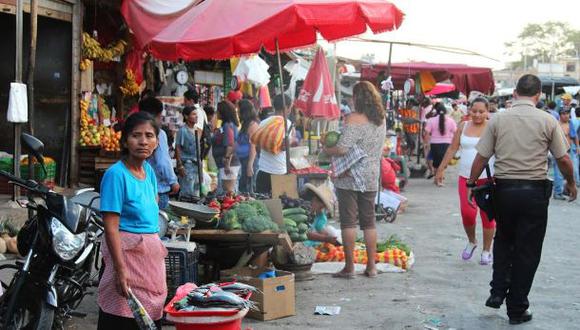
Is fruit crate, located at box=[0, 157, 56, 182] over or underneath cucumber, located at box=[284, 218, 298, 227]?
over

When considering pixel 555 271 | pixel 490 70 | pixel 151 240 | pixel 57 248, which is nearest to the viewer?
pixel 151 240

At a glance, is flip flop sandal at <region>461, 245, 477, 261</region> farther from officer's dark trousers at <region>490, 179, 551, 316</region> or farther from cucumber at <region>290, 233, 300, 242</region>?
officer's dark trousers at <region>490, 179, 551, 316</region>

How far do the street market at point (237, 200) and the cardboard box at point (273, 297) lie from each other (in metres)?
0.02

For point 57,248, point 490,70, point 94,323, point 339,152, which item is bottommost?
point 94,323

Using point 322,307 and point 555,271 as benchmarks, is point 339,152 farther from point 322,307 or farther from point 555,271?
point 555,271

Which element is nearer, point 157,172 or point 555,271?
point 157,172

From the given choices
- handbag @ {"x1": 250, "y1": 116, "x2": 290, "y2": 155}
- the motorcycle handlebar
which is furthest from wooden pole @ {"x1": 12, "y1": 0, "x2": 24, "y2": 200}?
the motorcycle handlebar

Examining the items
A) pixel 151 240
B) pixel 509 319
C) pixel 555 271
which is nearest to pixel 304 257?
pixel 509 319

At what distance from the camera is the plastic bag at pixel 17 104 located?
32.5 ft

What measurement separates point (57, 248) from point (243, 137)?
7081mm

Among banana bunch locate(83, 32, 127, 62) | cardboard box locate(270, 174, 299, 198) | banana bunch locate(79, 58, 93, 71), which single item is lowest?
cardboard box locate(270, 174, 299, 198)

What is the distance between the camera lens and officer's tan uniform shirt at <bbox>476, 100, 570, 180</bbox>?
6.37 m

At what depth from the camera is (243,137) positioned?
11797 mm

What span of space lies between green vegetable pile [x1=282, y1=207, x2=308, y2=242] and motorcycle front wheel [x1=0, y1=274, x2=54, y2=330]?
3.23 m
